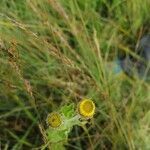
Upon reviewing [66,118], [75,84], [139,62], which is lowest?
[139,62]

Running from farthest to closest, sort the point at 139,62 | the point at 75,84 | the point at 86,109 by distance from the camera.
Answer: the point at 139,62 < the point at 75,84 < the point at 86,109

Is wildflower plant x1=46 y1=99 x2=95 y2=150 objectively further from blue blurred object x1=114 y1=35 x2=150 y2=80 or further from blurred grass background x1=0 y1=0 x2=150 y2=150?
blue blurred object x1=114 y1=35 x2=150 y2=80

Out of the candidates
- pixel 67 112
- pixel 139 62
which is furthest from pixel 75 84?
pixel 67 112

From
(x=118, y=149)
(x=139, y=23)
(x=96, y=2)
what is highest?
(x=96, y=2)

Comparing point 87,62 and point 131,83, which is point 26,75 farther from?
point 131,83

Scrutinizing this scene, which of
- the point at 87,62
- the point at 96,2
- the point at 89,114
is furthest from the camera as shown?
the point at 96,2

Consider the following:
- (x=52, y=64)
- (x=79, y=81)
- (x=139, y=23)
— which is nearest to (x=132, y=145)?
(x=79, y=81)

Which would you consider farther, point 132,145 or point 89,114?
point 132,145

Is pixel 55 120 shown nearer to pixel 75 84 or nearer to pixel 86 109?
pixel 86 109
